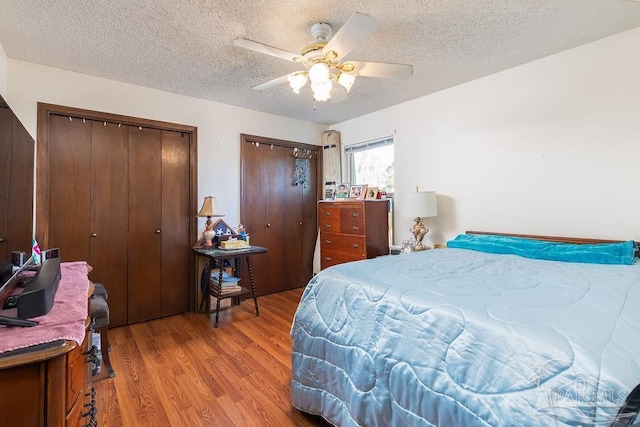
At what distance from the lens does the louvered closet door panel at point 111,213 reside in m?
→ 2.82

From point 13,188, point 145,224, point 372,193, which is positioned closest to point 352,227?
point 372,193

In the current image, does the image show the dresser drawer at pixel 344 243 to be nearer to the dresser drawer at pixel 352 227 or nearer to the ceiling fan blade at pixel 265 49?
the dresser drawer at pixel 352 227

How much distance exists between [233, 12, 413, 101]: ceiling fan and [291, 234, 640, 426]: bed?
119cm

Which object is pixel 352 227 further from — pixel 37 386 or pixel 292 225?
pixel 37 386

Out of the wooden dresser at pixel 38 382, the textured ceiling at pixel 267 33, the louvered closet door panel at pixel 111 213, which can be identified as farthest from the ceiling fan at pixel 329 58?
the louvered closet door panel at pixel 111 213

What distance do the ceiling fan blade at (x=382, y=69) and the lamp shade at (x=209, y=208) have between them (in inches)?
81.1

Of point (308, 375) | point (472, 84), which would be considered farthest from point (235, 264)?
point (472, 84)

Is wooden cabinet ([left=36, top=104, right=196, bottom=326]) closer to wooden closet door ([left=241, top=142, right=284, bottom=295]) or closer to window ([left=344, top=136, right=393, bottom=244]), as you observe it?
wooden closet door ([left=241, top=142, right=284, bottom=295])

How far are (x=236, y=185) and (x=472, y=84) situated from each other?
284 cm

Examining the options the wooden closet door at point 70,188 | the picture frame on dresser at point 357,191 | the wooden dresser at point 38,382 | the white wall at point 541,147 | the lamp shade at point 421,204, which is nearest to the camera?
the wooden dresser at point 38,382

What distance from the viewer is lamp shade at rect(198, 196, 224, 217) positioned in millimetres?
3174

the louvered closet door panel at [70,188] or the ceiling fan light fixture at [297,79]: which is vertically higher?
the ceiling fan light fixture at [297,79]

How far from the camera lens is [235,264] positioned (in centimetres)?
360

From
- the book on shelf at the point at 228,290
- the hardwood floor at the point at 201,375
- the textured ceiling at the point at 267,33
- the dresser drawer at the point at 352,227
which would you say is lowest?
the hardwood floor at the point at 201,375
